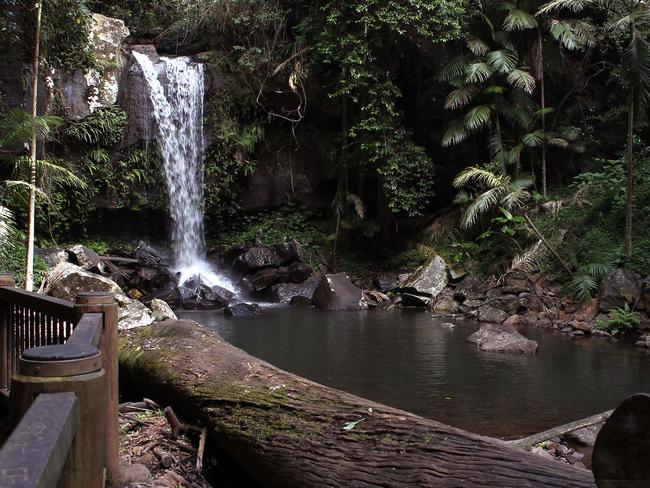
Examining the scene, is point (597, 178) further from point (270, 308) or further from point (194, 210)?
point (194, 210)

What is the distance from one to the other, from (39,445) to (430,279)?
15042 millimetres

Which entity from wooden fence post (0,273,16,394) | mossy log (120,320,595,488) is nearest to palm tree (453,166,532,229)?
→ mossy log (120,320,595,488)

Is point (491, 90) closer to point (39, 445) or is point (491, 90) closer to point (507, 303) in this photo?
point (507, 303)

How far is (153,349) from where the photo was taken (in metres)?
5.05

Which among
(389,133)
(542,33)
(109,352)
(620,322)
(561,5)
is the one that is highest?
(561,5)

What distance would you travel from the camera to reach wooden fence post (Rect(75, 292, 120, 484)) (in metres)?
2.77

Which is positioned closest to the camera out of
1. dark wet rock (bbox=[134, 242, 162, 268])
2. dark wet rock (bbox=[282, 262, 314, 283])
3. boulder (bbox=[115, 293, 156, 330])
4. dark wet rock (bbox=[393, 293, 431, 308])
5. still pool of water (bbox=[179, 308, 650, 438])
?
still pool of water (bbox=[179, 308, 650, 438])

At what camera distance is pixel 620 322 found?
11.1 meters

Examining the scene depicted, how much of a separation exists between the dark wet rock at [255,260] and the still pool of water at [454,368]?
438cm

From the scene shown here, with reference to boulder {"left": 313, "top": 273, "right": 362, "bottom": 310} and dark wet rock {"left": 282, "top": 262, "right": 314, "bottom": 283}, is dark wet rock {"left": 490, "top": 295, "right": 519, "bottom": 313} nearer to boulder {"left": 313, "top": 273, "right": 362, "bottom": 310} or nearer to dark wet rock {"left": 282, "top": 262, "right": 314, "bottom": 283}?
boulder {"left": 313, "top": 273, "right": 362, "bottom": 310}

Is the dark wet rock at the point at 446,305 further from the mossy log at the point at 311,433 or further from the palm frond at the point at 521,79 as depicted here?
the mossy log at the point at 311,433

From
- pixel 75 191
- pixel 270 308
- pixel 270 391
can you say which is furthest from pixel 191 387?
pixel 75 191

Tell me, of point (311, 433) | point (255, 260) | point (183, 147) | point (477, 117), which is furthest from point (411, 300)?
point (311, 433)

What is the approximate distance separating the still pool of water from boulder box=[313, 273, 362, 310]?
2217mm
